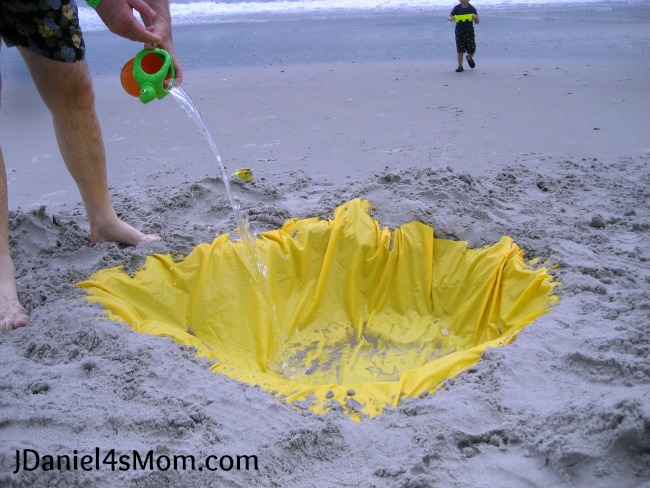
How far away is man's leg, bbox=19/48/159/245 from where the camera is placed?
220cm

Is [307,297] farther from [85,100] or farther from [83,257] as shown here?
[85,100]

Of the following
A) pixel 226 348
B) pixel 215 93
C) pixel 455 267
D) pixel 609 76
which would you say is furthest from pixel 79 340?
pixel 609 76

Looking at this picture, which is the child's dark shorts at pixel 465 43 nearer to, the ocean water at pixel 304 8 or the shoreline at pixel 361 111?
the shoreline at pixel 361 111

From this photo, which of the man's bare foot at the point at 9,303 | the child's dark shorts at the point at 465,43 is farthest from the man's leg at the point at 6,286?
the child's dark shorts at the point at 465,43

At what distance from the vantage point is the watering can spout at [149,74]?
2129mm

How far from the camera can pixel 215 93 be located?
200 inches

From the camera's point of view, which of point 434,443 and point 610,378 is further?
point 610,378

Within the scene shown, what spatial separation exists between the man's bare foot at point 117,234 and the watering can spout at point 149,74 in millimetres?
583

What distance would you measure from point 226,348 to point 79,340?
0.59 meters

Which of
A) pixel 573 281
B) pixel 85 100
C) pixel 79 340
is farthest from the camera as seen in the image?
pixel 85 100

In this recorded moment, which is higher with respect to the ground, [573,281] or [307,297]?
[573,281]

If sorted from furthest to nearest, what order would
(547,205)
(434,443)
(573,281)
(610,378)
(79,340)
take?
(547,205) < (573,281) < (79,340) < (610,378) < (434,443)

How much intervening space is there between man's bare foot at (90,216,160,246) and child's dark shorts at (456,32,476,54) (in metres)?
4.10

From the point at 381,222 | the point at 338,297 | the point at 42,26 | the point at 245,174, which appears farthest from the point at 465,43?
the point at 42,26
